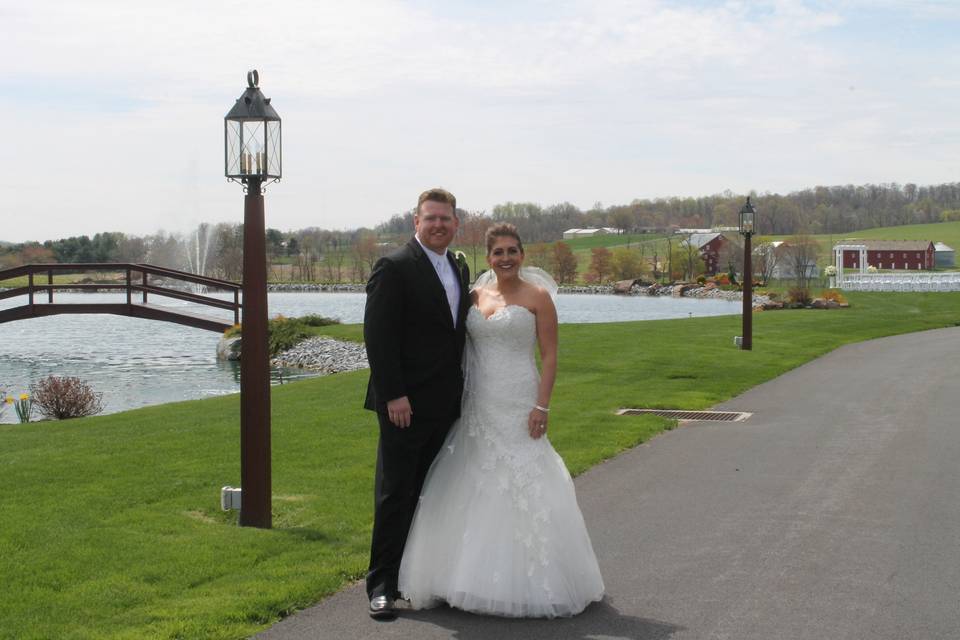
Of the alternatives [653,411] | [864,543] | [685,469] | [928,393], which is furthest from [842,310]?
[864,543]

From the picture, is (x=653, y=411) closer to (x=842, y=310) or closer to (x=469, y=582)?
(x=469, y=582)

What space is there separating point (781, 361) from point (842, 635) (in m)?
16.8

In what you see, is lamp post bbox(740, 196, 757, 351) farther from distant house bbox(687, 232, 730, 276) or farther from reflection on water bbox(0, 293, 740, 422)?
distant house bbox(687, 232, 730, 276)

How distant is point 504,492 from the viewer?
18.5ft

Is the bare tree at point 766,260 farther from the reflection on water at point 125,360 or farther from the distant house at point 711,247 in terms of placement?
the reflection on water at point 125,360

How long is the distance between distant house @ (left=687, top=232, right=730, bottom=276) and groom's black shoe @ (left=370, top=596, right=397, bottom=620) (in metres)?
125

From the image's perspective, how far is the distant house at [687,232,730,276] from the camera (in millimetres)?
128550

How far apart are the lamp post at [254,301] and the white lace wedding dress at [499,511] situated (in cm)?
196

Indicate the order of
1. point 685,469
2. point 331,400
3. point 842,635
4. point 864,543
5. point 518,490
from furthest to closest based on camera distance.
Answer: point 331,400 < point 685,469 < point 864,543 < point 518,490 < point 842,635

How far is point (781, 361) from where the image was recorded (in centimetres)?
2136

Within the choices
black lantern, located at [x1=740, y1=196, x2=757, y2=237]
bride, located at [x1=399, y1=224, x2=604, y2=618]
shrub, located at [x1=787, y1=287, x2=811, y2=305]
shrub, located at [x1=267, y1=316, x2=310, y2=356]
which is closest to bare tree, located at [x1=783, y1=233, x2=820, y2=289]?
shrub, located at [x1=787, y1=287, x2=811, y2=305]

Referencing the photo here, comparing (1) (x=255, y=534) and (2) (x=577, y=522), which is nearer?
(2) (x=577, y=522)

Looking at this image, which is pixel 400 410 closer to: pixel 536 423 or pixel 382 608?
pixel 536 423

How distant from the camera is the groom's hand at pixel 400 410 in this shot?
5.66 metres
